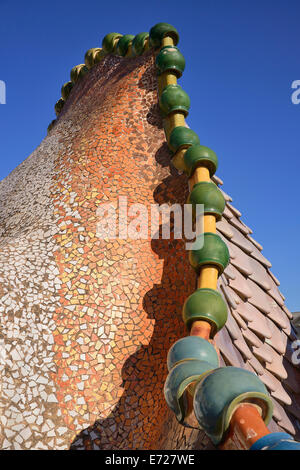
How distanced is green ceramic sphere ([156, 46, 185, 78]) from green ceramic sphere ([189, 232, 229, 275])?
2272mm

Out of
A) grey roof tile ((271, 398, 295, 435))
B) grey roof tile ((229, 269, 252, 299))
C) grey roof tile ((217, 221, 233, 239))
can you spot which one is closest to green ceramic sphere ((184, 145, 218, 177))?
grey roof tile ((217, 221, 233, 239))

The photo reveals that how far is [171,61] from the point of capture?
432 centimetres

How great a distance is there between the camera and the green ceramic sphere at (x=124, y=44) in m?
5.06

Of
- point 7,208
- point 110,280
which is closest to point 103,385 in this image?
point 110,280

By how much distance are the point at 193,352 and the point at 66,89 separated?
5186 mm

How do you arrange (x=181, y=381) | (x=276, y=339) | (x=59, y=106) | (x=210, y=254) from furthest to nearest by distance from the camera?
(x=59, y=106) → (x=276, y=339) → (x=210, y=254) → (x=181, y=381)

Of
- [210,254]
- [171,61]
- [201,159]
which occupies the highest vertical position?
[171,61]

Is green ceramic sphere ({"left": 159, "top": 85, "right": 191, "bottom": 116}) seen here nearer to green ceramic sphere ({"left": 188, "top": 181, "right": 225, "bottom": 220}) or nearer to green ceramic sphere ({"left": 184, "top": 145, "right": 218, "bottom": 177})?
green ceramic sphere ({"left": 184, "top": 145, "right": 218, "bottom": 177})

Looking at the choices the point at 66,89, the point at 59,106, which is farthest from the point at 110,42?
the point at 59,106

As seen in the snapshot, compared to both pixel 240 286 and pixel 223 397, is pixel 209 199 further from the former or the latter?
pixel 223 397

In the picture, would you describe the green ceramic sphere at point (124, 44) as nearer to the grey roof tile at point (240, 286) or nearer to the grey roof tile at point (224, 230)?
the grey roof tile at point (224, 230)
